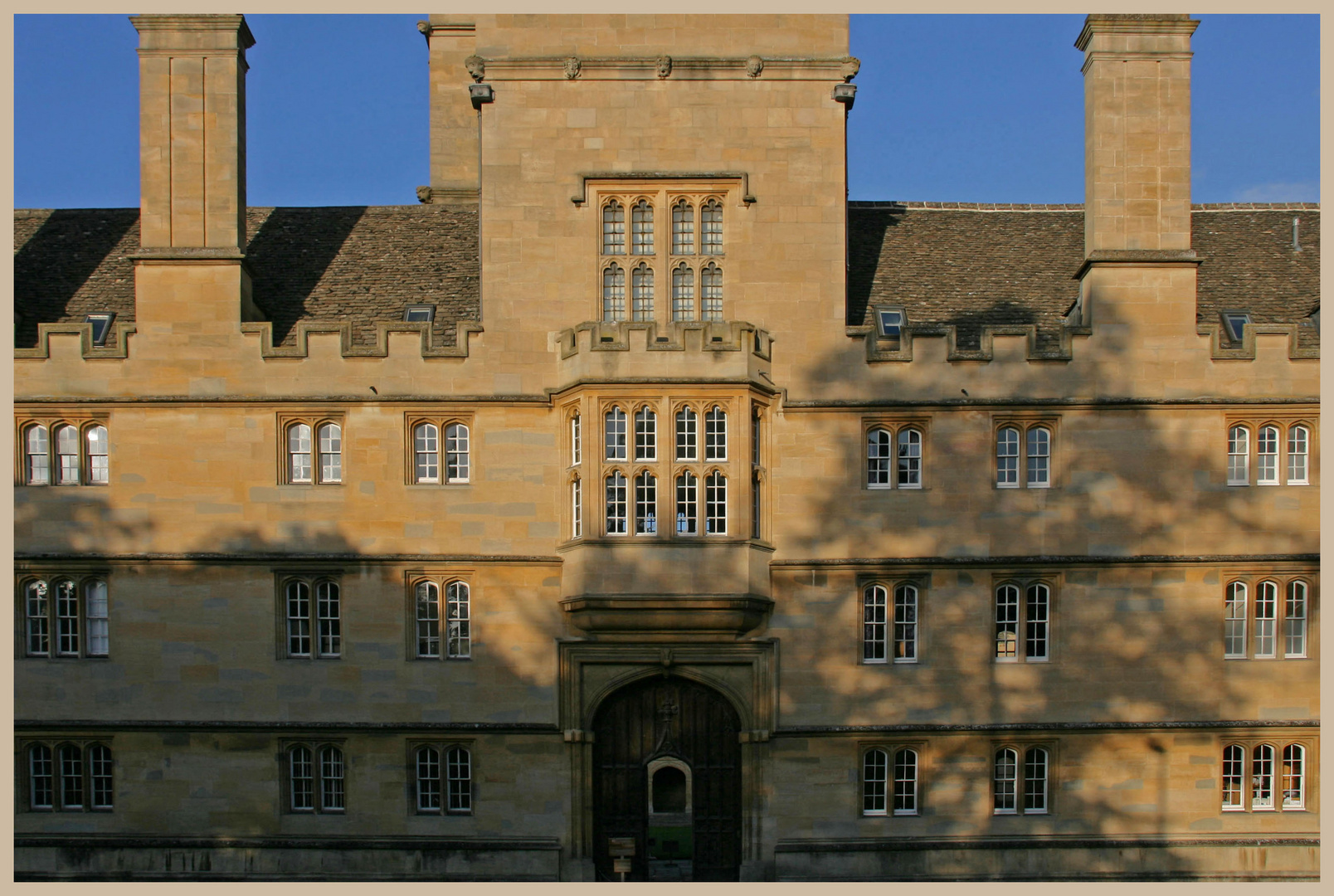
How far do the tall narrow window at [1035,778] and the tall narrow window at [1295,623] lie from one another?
183 inches

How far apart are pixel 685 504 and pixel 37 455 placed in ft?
37.2

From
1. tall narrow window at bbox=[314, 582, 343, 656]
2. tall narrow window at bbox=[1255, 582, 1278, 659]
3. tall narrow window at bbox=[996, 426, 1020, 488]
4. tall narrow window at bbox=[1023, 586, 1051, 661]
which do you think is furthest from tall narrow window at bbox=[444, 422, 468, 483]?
tall narrow window at bbox=[1255, 582, 1278, 659]

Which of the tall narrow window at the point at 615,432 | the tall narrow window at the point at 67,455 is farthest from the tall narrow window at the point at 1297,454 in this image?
the tall narrow window at the point at 67,455

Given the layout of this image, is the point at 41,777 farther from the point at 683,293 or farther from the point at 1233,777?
the point at 1233,777

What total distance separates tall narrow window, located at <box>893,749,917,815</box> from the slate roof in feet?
24.2

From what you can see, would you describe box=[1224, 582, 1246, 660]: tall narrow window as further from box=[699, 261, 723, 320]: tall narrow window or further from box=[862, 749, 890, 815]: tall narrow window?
box=[699, 261, 723, 320]: tall narrow window

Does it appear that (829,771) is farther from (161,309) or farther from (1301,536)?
(161,309)

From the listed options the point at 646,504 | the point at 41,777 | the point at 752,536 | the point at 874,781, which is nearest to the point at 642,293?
the point at 646,504

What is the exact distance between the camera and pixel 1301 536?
79.7 feet

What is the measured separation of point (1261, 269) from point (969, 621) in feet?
32.2

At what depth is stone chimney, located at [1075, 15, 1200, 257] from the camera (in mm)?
24453

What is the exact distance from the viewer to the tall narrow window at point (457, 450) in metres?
24.4

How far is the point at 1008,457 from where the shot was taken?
2439 centimetres

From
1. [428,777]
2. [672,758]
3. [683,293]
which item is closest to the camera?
[672,758]
